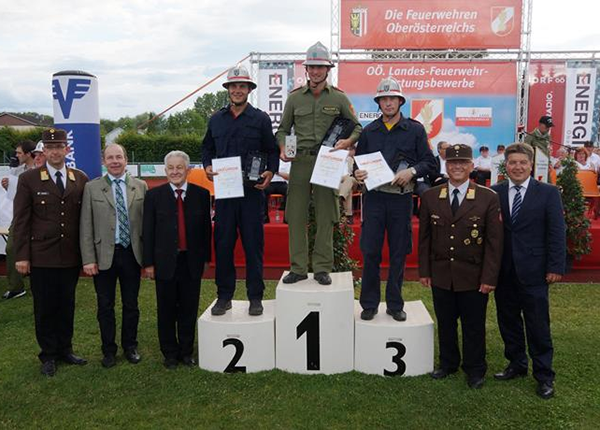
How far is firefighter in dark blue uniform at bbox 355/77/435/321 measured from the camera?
4000 millimetres

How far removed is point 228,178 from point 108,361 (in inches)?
71.6

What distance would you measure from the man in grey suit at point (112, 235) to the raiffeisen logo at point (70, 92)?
11.8ft

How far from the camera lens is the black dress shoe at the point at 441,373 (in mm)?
4035

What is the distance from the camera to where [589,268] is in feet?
23.5

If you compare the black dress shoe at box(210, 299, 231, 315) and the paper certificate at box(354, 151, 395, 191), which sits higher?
the paper certificate at box(354, 151, 395, 191)

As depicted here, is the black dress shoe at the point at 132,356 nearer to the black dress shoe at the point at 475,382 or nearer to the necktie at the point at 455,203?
the black dress shoe at the point at 475,382

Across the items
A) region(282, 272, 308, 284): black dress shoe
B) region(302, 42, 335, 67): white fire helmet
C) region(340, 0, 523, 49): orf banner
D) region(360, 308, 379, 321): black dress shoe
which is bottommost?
region(360, 308, 379, 321): black dress shoe

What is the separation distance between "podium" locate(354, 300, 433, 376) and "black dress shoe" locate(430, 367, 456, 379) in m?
0.07

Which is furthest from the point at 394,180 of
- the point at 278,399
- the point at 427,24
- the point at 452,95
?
the point at 427,24

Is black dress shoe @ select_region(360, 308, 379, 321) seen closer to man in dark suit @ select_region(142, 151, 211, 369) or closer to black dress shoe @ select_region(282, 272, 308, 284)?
black dress shoe @ select_region(282, 272, 308, 284)

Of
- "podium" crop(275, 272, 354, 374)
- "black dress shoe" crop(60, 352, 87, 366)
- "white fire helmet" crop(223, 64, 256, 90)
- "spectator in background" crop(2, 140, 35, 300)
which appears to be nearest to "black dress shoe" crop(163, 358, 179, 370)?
"black dress shoe" crop(60, 352, 87, 366)

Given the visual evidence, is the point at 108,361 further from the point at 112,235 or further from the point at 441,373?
the point at 441,373

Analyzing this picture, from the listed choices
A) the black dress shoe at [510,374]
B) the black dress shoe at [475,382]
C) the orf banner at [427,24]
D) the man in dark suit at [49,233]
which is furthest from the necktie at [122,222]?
the orf banner at [427,24]

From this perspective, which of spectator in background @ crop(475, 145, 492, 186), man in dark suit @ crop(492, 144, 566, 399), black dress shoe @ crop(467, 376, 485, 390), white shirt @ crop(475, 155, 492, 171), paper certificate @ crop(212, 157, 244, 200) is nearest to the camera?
man in dark suit @ crop(492, 144, 566, 399)
